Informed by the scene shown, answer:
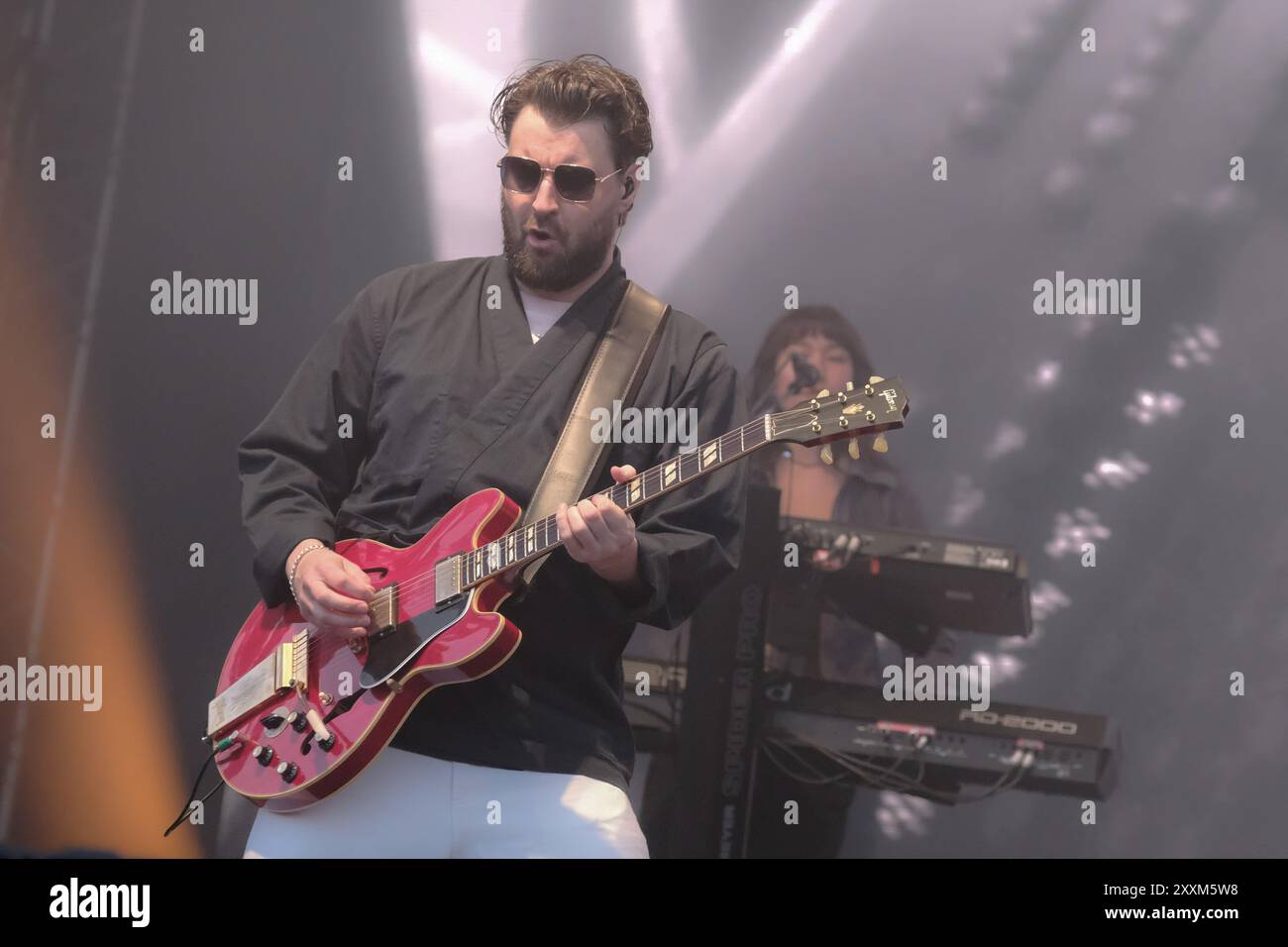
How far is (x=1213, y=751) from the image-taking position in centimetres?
474

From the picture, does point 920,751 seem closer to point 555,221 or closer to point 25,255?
point 555,221

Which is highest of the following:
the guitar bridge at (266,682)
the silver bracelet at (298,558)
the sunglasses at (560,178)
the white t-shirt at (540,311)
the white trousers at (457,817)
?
the sunglasses at (560,178)

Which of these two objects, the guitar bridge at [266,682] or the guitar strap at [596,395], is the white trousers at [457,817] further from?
the guitar strap at [596,395]

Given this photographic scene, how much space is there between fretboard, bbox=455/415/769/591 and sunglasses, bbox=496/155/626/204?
2.24ft

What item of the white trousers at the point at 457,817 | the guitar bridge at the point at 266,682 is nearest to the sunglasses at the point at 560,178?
the guitar bridge at the point at 266,682

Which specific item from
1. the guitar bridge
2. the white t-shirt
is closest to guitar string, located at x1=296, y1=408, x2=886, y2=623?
the guitar bridge

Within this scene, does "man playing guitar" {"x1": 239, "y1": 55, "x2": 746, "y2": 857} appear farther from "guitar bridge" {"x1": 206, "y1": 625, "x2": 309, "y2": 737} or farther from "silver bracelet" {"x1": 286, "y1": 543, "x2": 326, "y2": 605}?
"guitar bridge" {"x1": 206, "y1": 625, "x2": 309, "y2": 737}

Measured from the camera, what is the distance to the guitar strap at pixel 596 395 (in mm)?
3093

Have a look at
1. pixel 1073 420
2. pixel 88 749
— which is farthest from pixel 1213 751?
pixel 88 749

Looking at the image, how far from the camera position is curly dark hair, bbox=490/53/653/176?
3.36 metres

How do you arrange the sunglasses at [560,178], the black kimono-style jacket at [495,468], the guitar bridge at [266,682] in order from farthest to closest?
the sunglasses at [560,178]
the guitar bridge at [266,682]
the black kimono-style jacket at [495,468]

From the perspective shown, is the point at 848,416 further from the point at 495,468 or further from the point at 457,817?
the point at 457,817

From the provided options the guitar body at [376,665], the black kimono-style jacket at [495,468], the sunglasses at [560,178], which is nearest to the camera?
the guitar body at [376,665]

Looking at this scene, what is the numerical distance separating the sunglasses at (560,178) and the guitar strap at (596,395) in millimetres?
260
